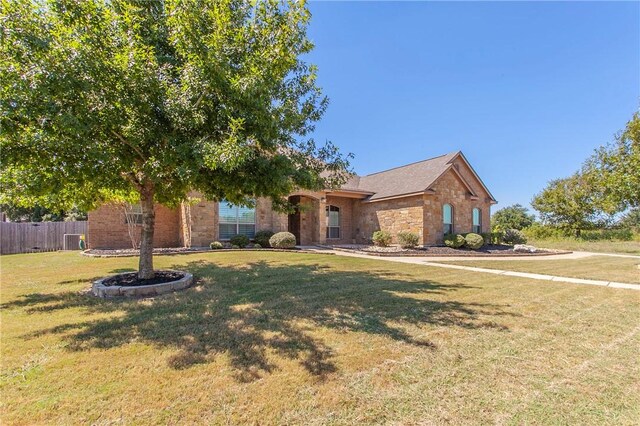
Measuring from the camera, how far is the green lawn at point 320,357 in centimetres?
270

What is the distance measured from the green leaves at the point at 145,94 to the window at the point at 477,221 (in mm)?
18954

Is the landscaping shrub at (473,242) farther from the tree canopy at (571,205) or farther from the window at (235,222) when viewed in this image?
the tree canopy at (571,205)

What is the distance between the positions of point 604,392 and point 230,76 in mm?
7111

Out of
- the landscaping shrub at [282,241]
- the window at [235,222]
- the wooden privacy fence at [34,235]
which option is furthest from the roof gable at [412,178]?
the wooden privacy fence at [34,235]

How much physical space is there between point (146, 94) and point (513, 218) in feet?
162

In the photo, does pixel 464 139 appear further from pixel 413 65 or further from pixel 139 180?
pixel 139 180

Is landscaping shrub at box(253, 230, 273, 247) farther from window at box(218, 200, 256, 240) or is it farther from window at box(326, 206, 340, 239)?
window at box(326, 206, 340, 239)

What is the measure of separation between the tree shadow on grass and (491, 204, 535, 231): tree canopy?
134 ft

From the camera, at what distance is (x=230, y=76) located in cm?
593

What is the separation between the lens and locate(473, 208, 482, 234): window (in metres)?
22.2

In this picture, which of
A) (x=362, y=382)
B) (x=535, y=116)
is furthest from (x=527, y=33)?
(x=362, y=382)

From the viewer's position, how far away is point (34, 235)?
17.7 meters

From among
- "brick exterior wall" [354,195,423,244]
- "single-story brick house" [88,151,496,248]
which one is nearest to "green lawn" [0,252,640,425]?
"single-story brick house" [88,151,496,248]

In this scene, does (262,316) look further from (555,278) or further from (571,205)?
(571,205)
